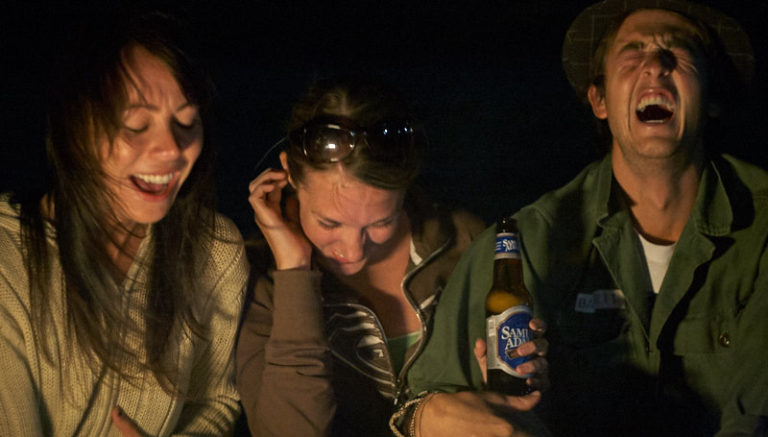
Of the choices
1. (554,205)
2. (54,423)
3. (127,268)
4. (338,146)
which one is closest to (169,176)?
(127,268)

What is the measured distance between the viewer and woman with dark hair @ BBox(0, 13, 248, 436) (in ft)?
5.28

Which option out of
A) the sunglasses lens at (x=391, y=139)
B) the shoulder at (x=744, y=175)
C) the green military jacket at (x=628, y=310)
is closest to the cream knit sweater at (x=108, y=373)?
the sunglasses lens at (x=391, y=139)

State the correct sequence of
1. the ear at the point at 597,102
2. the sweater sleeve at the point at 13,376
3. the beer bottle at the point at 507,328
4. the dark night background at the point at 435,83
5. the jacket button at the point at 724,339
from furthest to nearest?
the dark night background at the point at 435,83 < the ear at the point at 597,102 < the jacket button at the point at 724,339 < the beer bottle at the point at 507,328 < the sweater sleeve at the point at 13,376

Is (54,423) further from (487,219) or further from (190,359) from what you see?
(487,219)

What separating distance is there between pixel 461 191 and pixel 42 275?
146 centimetres

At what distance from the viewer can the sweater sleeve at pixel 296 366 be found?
1.93 meters

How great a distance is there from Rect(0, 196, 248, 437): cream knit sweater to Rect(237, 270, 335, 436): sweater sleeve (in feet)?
0.41

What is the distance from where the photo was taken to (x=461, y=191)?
8.39ft

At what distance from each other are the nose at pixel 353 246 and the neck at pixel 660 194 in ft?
2.71

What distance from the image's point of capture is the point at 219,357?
1.98 meters

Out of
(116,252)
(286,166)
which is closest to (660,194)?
(286,166)

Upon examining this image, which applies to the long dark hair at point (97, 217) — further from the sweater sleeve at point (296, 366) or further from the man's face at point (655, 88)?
the man's face at point (655, 88)

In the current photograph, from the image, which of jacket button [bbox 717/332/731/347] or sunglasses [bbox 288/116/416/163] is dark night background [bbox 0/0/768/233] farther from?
jacket button [bbox 717/332/731/347]

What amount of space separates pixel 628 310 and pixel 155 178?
1.37 m
